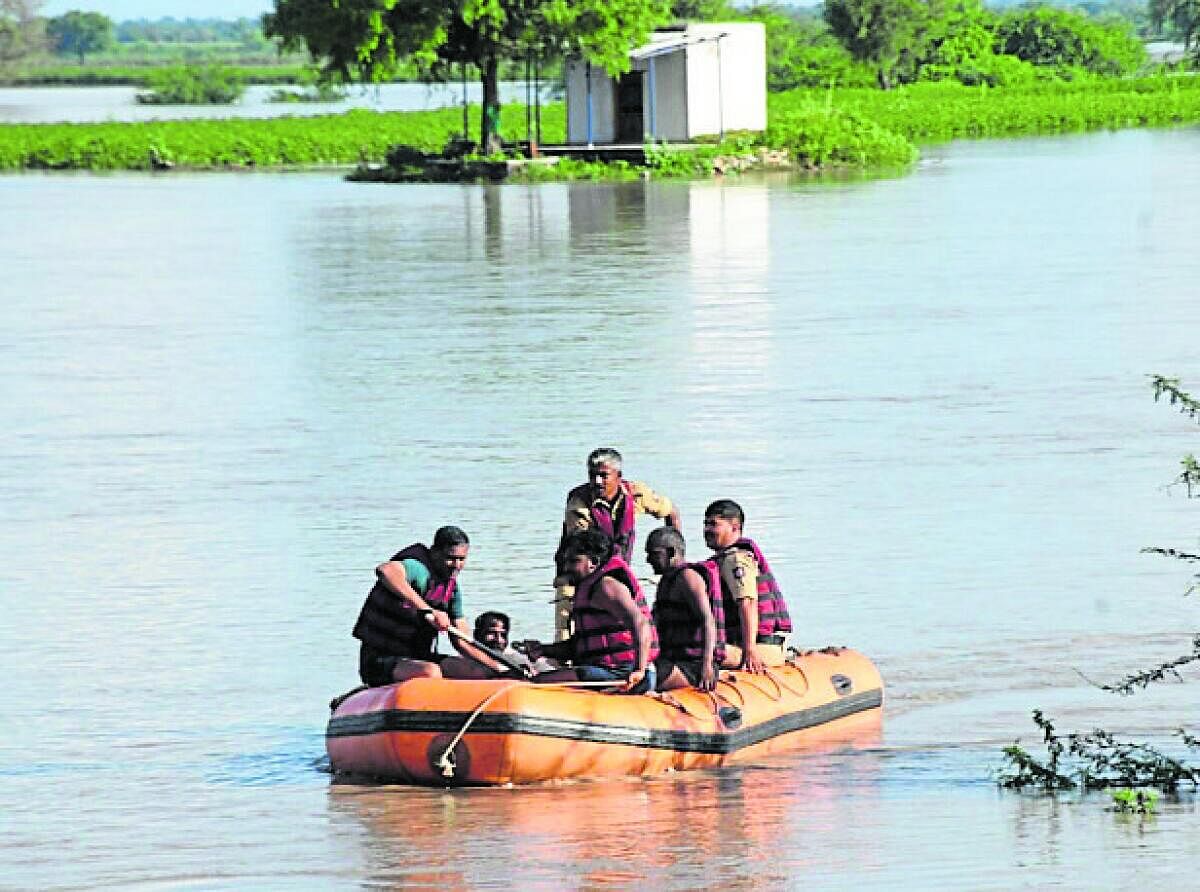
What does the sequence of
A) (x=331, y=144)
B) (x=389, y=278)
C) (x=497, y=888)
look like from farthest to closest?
(x=331, y=144), (x=389, y=278), (x=497, y=888)

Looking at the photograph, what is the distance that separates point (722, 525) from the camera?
12.5m

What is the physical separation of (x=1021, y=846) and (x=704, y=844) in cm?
134

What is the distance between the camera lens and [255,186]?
6406cm

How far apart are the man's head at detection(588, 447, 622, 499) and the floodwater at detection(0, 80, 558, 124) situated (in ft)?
225

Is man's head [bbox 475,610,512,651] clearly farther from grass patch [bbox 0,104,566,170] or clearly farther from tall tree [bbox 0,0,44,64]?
tall tree [bbox 0,0,44,64]

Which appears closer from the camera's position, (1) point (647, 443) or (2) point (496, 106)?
(1) point (647, 443)

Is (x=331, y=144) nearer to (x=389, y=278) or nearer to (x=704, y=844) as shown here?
(x=389, y=278)

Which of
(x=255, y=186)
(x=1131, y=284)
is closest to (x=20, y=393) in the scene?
(x=1131, y=284)

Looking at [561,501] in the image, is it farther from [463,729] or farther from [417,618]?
[463,729]

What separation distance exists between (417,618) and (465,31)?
47048 mm

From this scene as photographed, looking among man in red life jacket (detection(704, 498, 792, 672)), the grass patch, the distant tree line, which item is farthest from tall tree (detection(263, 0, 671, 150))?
man in red life jacket (detection(704, 498, 792, 672))

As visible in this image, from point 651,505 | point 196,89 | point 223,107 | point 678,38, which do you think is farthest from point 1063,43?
point 651,505

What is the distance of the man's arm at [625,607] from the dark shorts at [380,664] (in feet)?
3.00

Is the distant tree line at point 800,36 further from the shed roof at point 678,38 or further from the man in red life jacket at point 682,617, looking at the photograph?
the man in red life jacket at point 682,617
